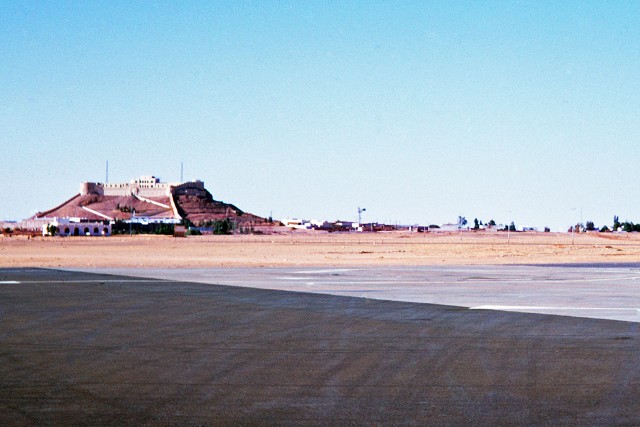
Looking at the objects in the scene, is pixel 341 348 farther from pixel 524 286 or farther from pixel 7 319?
pixel 524 286

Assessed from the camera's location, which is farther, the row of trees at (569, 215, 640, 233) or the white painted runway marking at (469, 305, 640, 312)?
the row of trees at (569, 215, 640, 233)

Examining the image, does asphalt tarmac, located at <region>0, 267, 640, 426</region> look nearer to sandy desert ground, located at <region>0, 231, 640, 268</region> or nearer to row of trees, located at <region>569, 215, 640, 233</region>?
sandy desert ground, located at <region>0, 231, 640, 268</region>

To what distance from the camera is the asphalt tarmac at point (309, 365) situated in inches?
311

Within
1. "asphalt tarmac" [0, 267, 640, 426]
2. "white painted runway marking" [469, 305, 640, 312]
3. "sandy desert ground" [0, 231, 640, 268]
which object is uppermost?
"sandy desert ground" [0, 231, 640, 268]

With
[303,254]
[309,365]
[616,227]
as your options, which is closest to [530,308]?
[309,365]

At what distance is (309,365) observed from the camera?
10.3 meters

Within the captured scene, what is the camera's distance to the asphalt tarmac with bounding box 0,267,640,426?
789 centimetres

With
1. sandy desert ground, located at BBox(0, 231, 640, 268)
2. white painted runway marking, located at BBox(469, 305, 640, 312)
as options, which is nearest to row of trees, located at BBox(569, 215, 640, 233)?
sandy desert ground, located at BBox(0, 231, 640, 268)

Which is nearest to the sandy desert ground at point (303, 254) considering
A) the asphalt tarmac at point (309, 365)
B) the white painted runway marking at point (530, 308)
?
the white painted runway marking at point (530, 308)

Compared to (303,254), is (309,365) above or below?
below

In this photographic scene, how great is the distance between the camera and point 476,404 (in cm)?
825

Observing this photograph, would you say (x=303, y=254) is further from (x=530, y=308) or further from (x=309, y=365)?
(x=309, y=365)

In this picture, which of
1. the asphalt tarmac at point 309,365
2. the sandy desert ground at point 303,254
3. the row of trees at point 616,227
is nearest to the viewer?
the asphalt tarmac at point 309,365

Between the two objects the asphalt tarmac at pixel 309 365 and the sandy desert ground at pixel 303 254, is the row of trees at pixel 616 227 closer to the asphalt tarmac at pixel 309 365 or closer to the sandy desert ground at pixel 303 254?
the sandy desert ground at pixel 303 254
